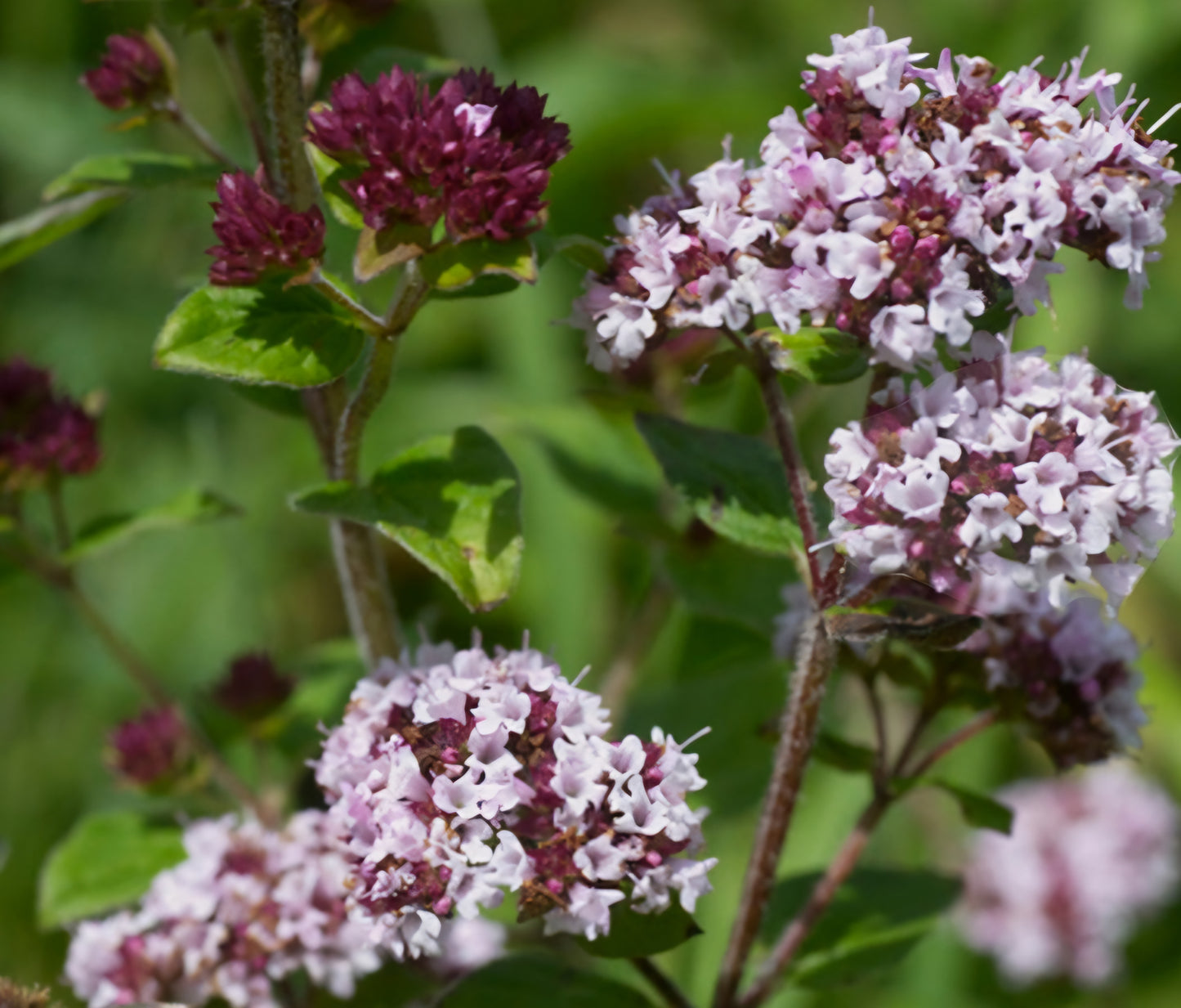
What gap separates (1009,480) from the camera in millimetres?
1169

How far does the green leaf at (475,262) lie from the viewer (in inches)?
48.8

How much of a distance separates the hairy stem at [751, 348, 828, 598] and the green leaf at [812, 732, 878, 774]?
1.03 feet

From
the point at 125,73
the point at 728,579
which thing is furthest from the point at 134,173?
the point at 728,579

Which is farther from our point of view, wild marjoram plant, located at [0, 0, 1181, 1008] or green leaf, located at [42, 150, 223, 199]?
green leaf, located at [42, 150, 223, 199]

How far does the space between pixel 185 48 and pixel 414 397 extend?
1112 mm

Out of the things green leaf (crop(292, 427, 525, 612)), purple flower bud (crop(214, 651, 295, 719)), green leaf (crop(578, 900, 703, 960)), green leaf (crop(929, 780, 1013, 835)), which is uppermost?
green leaf (crop(292, 427, 525, 612))

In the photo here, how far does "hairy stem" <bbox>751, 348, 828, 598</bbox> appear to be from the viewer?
54.1 inches

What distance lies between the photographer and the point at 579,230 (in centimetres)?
381

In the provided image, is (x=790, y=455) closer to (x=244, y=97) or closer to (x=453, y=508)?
(x=453, y=508)

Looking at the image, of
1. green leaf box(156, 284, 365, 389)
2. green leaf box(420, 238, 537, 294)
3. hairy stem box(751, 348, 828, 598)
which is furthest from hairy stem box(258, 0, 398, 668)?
hairy stem box(751, 348, 828, 598)

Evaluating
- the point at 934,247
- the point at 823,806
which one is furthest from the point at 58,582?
the point at 823,806

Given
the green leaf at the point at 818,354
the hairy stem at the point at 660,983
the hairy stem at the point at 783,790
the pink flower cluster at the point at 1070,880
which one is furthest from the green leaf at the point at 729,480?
the pink flower cluster at the point at 1070,880

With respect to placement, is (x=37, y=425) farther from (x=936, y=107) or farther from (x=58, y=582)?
(x=936, y=107)

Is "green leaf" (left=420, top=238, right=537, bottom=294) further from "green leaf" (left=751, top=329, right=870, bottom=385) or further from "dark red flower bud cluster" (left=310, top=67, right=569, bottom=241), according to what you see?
"green leaf" (left=751, top=329, right=870, bottom=385)
